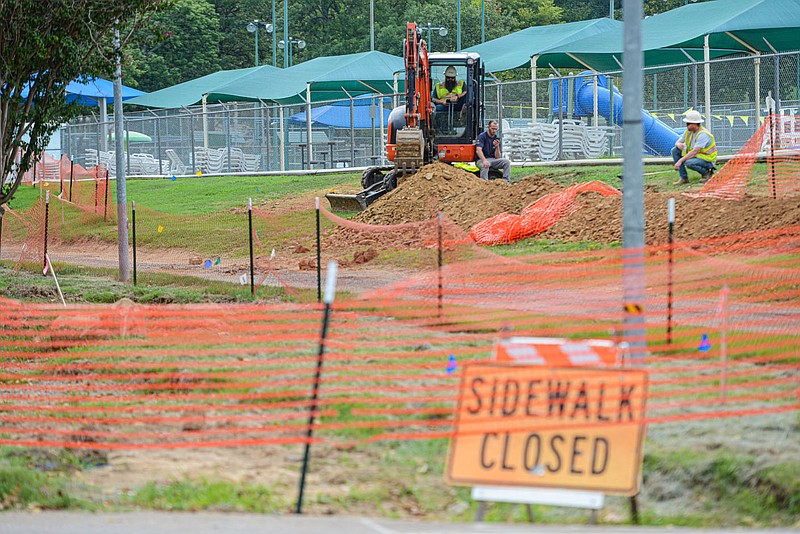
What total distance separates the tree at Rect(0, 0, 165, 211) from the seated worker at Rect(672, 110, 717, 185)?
1031 cm

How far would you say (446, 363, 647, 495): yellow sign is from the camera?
6367 mm

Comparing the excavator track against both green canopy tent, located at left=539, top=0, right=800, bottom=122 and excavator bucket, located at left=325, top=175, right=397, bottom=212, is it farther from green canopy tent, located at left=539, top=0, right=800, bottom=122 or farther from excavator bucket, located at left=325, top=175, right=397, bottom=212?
green canopy tent, located at left=539, top=0, right=800, bottom=122

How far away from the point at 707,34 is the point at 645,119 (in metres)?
3.10

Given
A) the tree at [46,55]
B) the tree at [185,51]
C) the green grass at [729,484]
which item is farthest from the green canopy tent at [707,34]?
the tree at [185,51]

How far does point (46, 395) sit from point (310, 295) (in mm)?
5659

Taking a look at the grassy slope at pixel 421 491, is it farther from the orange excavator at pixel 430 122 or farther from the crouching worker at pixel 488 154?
the crouching worker at pixel 488 154

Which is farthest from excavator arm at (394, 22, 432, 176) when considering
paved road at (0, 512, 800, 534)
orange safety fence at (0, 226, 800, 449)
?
paved road at (0, 512, 800, 534)

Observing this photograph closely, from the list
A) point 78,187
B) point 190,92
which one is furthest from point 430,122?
point 190,92

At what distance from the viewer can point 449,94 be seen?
2666 centimetres

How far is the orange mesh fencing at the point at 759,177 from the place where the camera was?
803 inches

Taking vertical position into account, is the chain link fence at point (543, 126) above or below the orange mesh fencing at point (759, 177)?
above

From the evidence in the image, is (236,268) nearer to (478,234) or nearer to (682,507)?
(478,234)

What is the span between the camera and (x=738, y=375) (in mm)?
9398

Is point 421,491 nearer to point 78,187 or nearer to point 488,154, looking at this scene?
point 488,154
